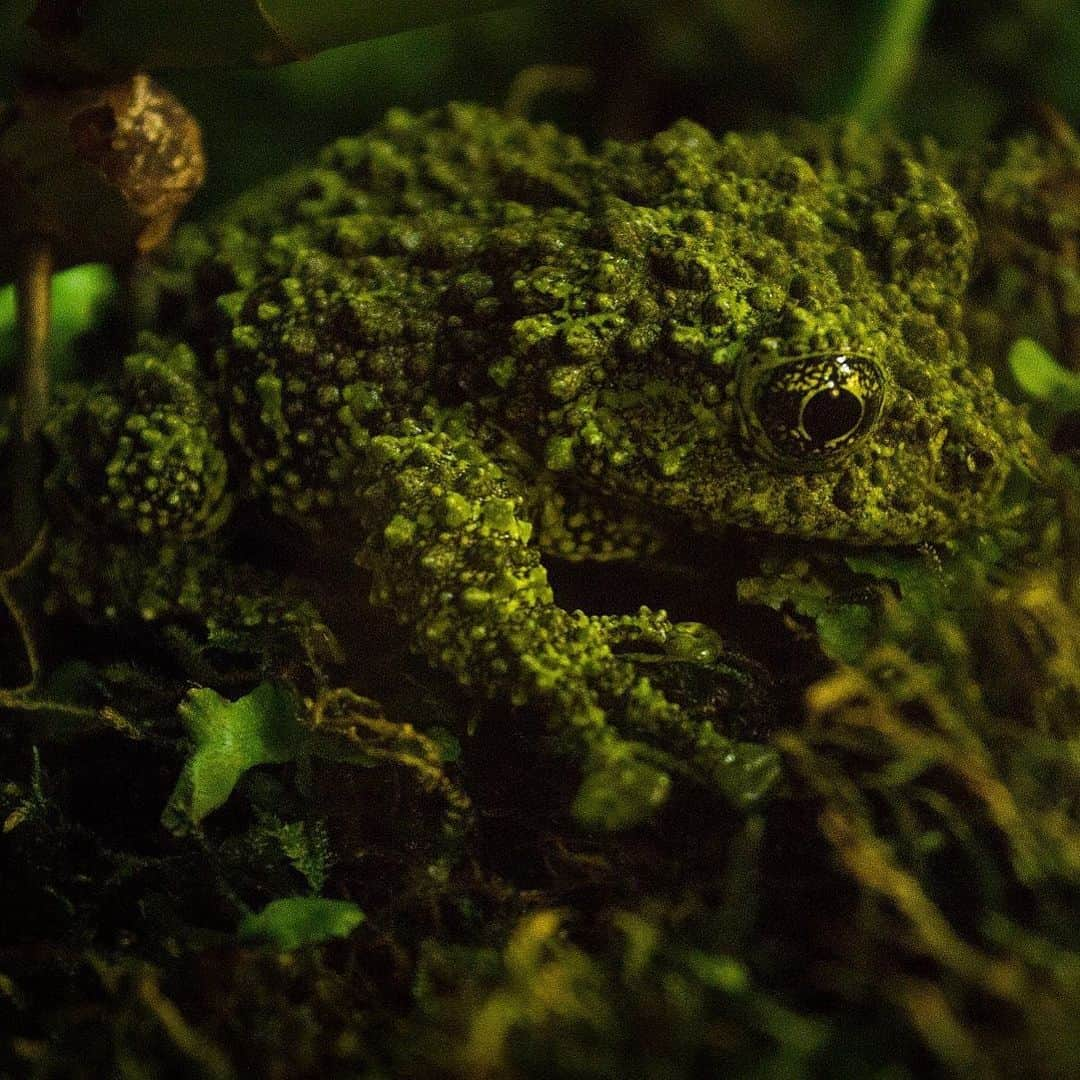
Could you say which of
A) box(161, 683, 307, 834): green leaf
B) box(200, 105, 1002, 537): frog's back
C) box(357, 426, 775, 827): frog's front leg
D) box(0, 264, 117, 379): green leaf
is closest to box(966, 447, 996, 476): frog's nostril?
box(200, 105, 1002, 537): frog's back

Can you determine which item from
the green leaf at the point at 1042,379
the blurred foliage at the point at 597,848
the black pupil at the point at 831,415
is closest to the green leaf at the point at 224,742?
the blurred foliage at the point at 597,848

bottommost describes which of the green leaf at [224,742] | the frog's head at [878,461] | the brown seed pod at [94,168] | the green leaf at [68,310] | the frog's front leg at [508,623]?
the green leaf at [224,742]

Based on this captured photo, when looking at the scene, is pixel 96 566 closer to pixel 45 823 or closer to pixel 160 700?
pixel 160 700

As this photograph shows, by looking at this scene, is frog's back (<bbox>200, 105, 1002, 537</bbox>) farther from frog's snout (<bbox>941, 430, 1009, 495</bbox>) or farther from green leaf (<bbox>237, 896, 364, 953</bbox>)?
green leaf (<bbox>237, 896, 364, 953</bbox>)

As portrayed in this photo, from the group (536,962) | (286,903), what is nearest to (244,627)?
(286,903)

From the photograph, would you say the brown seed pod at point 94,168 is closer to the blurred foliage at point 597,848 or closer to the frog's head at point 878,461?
the blurred foliage at point 597,848

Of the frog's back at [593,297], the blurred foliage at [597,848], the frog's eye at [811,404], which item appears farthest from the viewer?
the frog's back at [593,297]

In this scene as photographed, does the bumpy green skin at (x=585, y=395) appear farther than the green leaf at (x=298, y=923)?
Yes

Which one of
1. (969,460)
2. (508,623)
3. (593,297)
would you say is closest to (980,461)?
(969,460)
